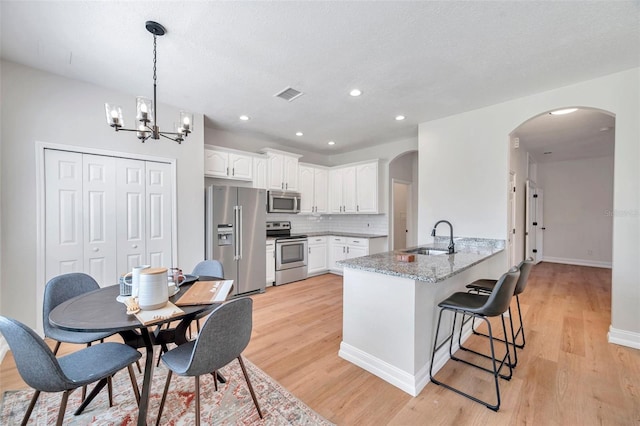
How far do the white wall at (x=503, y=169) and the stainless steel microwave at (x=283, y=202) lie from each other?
7.77 ft

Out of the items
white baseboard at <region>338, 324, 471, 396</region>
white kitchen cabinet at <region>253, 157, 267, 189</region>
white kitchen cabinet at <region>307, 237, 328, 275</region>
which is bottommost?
white baseboard at <region>338, 324, 471, 396</region>

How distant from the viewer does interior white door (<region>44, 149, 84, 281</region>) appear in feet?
8.80

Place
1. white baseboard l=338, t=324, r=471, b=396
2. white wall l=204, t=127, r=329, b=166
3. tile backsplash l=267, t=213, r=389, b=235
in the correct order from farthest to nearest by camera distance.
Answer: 1. tile backsplash l=267, t=213, r=389, b=235
2. white wall l=204, t=127, r=329, b=166
3. white baseboard l=338, t=324, r=471, b=396

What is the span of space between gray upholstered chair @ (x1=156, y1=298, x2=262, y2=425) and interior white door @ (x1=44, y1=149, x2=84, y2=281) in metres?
2.15

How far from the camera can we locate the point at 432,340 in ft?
7.18

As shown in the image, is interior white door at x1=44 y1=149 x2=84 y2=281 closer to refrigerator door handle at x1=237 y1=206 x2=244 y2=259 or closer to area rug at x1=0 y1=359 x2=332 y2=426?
area rug at x1=0 y1=359 x2=332 y2=426

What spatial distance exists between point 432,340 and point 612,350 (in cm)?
186

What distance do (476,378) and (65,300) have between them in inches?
129

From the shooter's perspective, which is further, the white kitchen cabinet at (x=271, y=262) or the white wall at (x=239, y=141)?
the white kitchen cabinet at (x=271, y=262)

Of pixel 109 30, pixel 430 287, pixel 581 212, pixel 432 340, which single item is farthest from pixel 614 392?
pixel 581 212

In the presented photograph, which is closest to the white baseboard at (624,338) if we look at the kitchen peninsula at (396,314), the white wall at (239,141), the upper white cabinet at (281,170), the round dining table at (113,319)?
the kitchen peninsula at (396,314)

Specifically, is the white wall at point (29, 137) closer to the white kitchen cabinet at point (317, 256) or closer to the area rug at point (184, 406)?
the area rug at point (184, 406)

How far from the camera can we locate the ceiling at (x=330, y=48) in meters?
1.83

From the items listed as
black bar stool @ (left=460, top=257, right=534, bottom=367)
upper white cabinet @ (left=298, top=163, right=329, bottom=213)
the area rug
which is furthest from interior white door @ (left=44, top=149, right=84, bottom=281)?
black bar stool @ (left=460, top=257, right=534, bottom=367)
